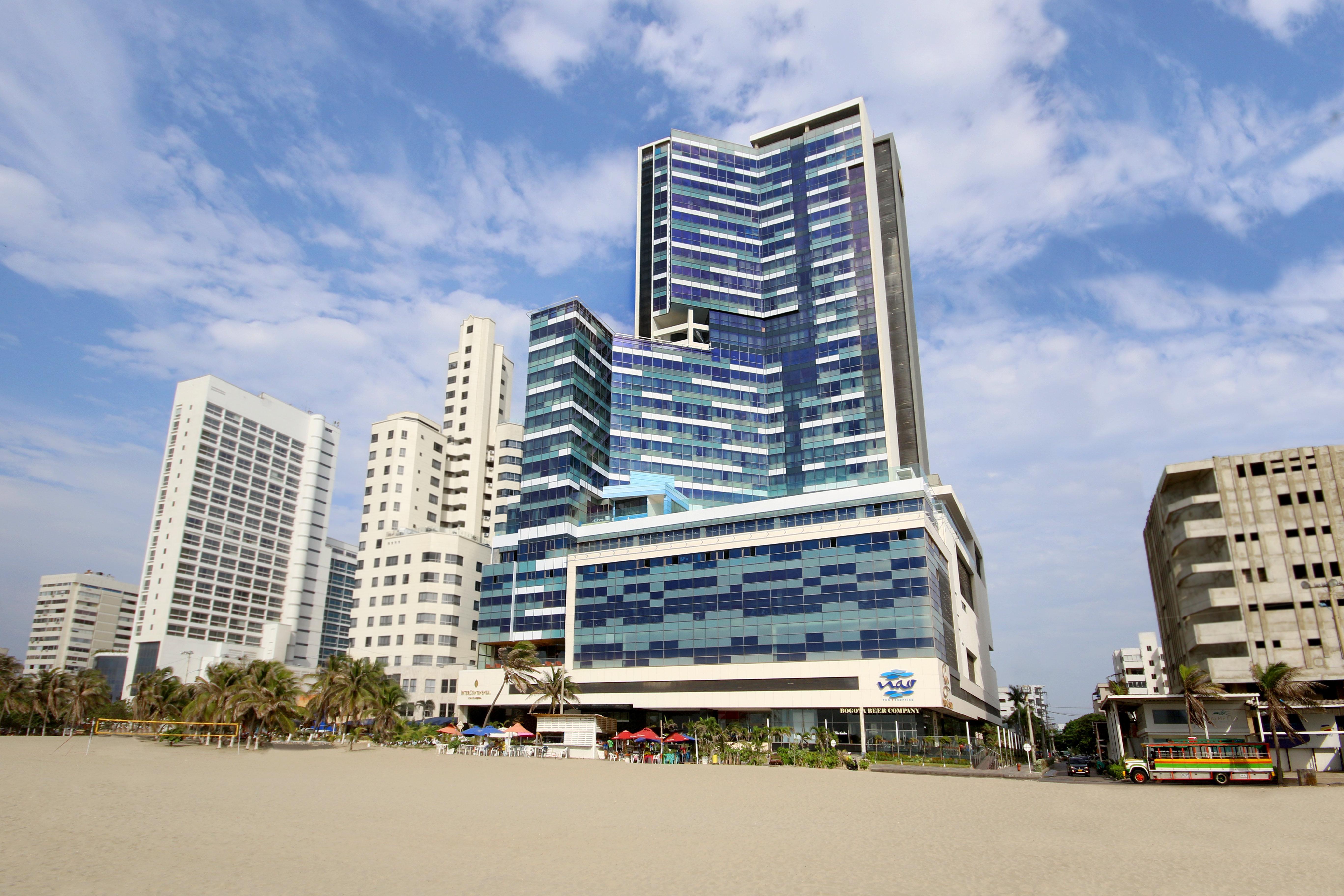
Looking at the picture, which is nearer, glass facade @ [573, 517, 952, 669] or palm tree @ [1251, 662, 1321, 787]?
palm tree @ [1251, 662, 1321, 787]

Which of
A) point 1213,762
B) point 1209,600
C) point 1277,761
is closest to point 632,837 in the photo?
point 1213,762

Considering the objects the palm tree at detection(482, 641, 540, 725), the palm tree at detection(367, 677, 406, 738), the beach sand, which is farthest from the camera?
the palm tree at detection(482, 641, 540, 725)

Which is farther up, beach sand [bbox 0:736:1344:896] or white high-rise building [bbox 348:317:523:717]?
white high-rise building [bbox 348:317:523:717]

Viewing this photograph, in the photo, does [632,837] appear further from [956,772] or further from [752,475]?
[752,475]

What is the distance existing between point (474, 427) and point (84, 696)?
64.4 metres

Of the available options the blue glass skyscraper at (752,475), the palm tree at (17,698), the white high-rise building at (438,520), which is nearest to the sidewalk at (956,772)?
the blue glass skyscraper at (752,475)

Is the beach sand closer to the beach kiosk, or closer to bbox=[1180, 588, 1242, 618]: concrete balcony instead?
the beach kiosk

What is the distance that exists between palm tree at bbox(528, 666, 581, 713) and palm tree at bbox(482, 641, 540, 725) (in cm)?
142

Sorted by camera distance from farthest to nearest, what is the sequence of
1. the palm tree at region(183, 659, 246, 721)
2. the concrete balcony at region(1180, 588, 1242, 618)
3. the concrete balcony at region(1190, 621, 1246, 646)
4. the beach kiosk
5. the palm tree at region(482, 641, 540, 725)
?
the palm tree at region(482, 641, 540, 725)
the concrete balcony at region(1180, 588, 1242, 618)
the concrete balcony at region(1190, 621, 1246, 646)
the beach kiosk
the palm tree at region(183, 659, 246, 721)

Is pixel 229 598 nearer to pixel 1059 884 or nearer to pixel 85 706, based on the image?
pixel 85 706

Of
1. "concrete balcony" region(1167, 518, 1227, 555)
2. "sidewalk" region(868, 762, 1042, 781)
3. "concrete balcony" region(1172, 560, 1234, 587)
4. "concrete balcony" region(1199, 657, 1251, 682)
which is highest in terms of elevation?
"concrete balcony" region(1167, 518, 1227, 555)

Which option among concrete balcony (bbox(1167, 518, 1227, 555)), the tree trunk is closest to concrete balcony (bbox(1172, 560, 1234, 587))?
concrete balcony (bbox(1167, 518, 1227, 555))

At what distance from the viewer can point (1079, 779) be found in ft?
195

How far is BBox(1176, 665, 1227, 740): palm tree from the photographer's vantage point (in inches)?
2267
